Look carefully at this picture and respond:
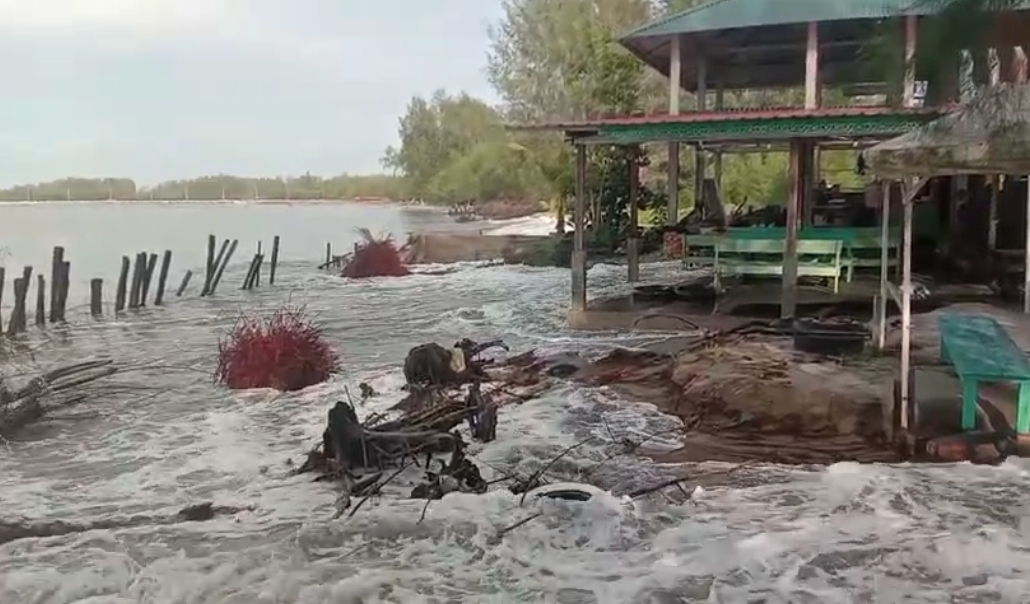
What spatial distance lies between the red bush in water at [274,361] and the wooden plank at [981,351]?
7.16 m

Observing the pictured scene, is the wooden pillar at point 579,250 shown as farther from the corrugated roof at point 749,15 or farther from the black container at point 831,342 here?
the black container at point 831,342

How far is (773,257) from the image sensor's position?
14.9m

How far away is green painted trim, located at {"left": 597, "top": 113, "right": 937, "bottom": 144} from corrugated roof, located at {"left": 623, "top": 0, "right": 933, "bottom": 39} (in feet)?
5.68

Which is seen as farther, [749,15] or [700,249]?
[749,15]

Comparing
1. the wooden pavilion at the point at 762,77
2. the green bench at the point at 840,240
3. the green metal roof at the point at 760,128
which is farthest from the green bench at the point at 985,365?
the green bench at the point at 840,240

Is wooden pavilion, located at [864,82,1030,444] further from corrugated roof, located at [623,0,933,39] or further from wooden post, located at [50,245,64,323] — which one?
wooden post, located at [50,245,64,323]

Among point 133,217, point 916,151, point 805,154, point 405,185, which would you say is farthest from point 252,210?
point 916,151

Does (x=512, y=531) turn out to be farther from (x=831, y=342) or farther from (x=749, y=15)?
(x=749, y=15)

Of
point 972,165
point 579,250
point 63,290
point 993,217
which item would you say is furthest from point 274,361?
point 993,217

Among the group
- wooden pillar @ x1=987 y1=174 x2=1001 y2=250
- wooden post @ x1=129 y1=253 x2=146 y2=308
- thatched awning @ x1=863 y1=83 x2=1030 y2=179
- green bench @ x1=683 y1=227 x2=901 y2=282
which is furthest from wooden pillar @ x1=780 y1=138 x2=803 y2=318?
wooden post @ x1=129 y1=253 x2=146 y2=308

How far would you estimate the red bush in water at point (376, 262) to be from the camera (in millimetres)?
29422

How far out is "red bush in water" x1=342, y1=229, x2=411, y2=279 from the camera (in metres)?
29.4

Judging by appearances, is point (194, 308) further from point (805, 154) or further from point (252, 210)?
point (252, 210)

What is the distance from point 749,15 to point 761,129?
316 centimetres
